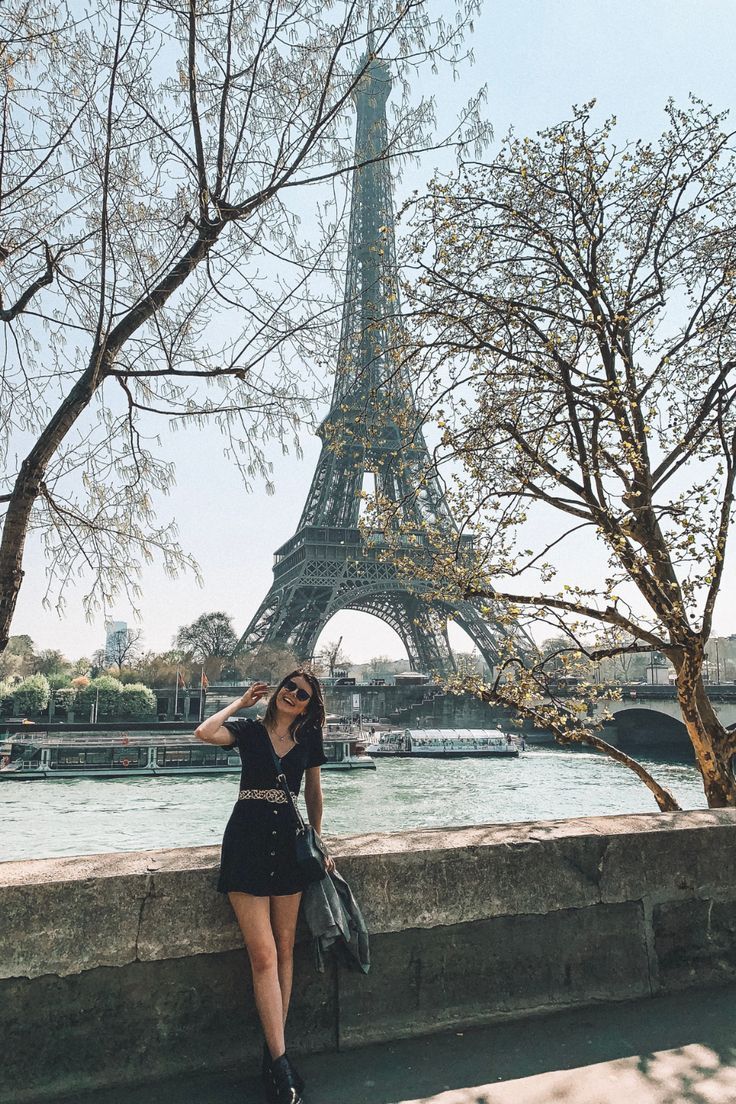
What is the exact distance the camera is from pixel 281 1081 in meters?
2.57

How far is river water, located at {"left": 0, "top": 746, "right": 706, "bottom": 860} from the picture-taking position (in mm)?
26516

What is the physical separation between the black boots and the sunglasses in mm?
1238

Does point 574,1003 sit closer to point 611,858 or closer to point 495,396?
point 611,858

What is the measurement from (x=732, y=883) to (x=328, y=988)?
1816mm

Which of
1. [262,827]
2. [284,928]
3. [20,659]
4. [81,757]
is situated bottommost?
[81,757]

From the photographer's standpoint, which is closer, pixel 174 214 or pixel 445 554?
pixel 174 214

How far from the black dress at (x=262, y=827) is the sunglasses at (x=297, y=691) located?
5.3 inches

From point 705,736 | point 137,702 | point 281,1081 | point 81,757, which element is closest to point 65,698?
point 137,702

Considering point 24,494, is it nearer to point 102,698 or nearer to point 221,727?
point 221,727

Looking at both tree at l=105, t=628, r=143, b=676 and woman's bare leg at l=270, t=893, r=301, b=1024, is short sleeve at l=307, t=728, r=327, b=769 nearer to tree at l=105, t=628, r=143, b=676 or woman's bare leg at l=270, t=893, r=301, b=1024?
woman's bare leg at l=270, t=893, r=301, b=1024

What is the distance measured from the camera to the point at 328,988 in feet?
9.70

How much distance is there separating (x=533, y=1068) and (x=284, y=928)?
962 mm

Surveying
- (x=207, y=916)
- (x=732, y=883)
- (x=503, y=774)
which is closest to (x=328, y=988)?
(x=207, y=916)

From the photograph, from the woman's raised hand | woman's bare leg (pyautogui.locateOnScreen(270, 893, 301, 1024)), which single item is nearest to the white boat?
the woman's raised hand
